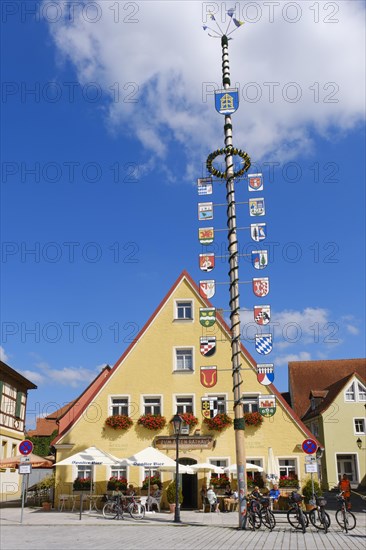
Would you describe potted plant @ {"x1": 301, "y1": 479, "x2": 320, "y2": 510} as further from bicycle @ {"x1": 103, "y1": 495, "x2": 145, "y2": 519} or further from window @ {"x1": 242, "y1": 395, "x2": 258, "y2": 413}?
bicycle @ {"x1": 103, "y1": 495, "x2": 145, "y2": 519}

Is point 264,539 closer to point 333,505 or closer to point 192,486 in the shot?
point 192,486

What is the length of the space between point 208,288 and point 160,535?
895 centimetres

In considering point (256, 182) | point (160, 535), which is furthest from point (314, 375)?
point (160, 535)

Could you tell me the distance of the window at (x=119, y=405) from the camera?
2931 cm

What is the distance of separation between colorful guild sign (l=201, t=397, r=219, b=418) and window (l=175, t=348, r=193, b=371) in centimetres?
245

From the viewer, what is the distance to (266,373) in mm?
21406

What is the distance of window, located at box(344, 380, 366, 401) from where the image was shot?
47562mm

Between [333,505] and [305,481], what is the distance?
588 cm

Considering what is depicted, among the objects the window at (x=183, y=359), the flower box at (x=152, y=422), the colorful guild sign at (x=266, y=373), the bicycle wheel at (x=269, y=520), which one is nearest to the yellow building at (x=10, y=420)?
the flower box at (x=152, y=422)

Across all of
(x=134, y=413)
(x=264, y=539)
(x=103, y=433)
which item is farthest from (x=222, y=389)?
(x=264, y=539)

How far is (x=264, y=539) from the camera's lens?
52.6ft

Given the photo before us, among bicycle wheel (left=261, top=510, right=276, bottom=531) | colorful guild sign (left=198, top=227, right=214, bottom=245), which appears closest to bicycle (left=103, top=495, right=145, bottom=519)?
bicycle wheel (left=261, top=510, right=276, bottom=531)

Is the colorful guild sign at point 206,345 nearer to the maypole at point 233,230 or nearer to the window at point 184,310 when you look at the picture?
the maypole at point 233,230

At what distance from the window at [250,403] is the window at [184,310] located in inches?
208
